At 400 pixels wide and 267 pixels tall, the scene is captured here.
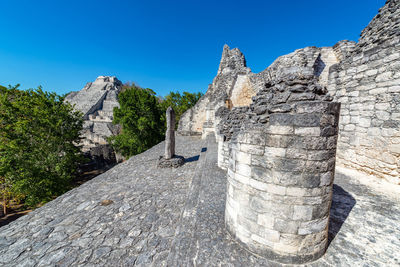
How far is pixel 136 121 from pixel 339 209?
15.2 metres

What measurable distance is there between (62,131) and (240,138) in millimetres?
12597

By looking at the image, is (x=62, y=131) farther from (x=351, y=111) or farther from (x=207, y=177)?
(x=351, y=111)

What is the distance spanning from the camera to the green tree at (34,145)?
834cm

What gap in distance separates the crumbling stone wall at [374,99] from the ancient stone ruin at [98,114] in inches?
626

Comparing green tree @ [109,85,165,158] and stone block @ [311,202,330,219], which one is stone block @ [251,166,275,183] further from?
green tree @ [109,85,165,158]

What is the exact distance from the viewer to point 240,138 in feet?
7.08

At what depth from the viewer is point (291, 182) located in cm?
179

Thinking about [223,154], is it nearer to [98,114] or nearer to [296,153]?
[296,153]

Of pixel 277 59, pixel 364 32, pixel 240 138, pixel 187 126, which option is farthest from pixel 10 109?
pixel 364 32

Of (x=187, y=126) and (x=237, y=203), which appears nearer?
(x=237, y=203)

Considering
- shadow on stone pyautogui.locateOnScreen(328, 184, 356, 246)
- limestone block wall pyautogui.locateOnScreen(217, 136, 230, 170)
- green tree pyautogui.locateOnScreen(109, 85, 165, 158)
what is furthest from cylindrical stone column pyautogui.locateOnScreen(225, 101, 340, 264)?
green tree pyautogui.locateOnScreen(109, 85, 165, 158)

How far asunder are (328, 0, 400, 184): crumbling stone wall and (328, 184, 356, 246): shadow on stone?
1.94 meters

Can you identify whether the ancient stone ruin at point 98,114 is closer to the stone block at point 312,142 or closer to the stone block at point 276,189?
the stone block at point 276,189

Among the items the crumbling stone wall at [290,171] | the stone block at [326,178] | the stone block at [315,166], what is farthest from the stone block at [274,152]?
the stone block at [326,178]
